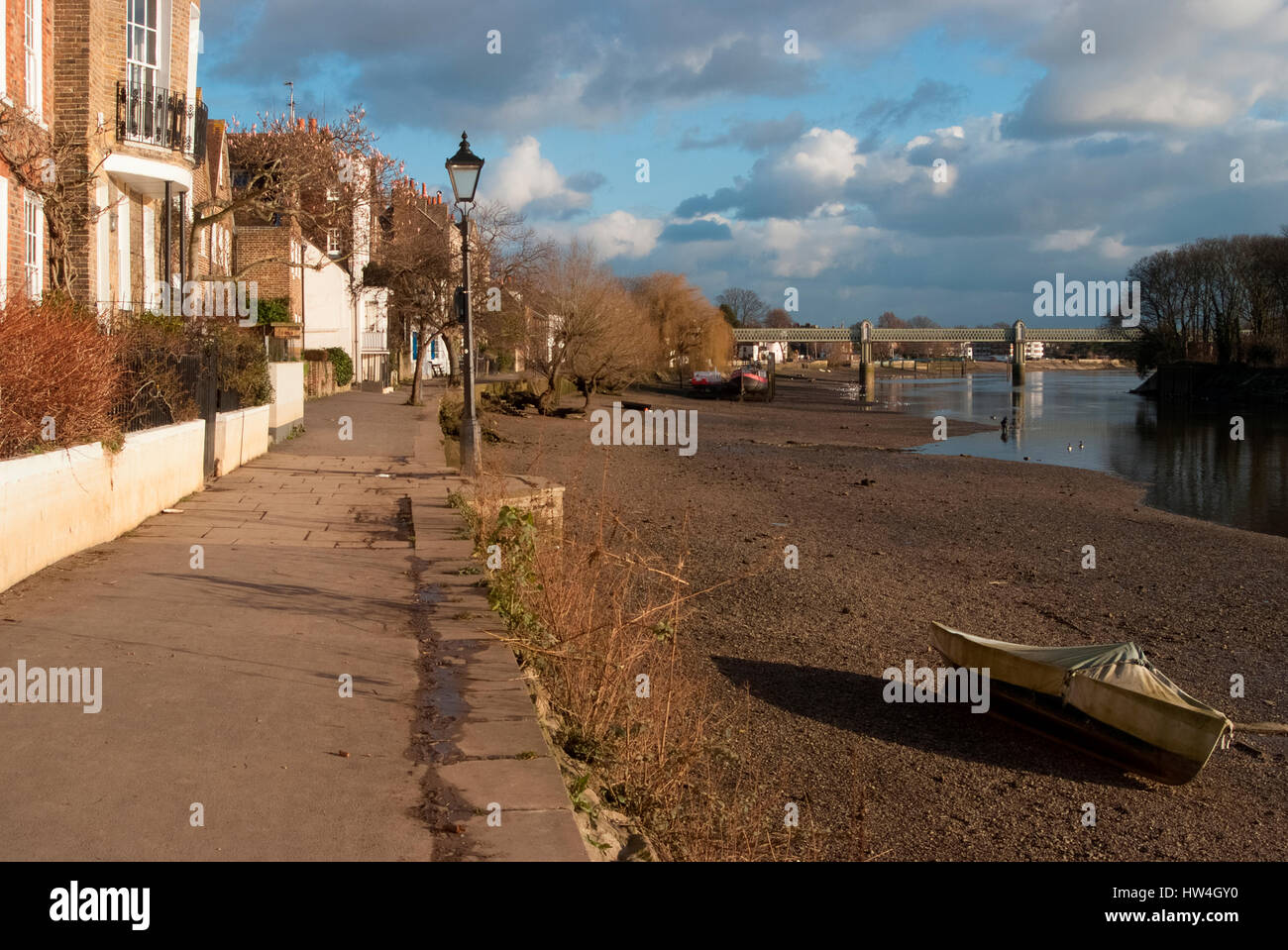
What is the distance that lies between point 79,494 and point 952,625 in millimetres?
9202

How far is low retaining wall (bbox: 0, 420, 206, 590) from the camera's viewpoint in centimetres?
762

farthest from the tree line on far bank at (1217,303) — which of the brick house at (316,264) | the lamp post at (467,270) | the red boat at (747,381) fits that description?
the lamp post at (467,270)

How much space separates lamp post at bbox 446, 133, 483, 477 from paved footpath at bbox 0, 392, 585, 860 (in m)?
4.75

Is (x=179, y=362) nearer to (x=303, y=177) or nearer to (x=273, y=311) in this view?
(x=303, y=177)

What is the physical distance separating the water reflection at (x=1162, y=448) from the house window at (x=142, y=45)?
22565mm

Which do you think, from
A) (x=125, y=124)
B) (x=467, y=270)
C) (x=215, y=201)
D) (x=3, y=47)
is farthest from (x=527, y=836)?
(x=215, y=201)

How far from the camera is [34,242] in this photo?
1733 centimetres

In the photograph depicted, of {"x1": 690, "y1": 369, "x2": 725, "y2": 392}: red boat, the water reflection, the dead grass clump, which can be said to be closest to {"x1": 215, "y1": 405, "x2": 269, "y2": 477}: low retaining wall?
the dead grass clump

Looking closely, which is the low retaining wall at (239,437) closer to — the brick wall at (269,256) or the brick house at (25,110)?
the brick house at (25,110)

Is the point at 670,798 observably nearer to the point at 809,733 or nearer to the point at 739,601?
the point at 809,733

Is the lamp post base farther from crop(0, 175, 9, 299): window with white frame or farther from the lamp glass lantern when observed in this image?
crop(0, 175, 9, 299): window with white frame

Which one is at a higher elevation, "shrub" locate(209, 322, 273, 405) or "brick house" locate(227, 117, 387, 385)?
"brick house" locate(227, 117, 387, 385)
